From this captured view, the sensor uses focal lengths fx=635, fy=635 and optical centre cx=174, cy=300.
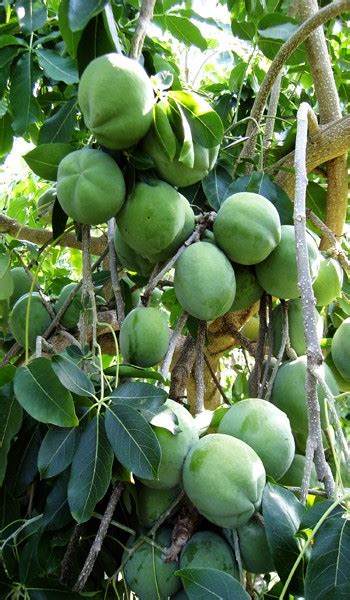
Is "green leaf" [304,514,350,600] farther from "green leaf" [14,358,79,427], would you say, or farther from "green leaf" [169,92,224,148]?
"green leaf" [169,92,224,148]

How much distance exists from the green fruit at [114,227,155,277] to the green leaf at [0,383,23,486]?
396mm

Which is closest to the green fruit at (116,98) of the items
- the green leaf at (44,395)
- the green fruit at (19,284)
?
the green leaf at (44,395)

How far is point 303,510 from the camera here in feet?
2.83

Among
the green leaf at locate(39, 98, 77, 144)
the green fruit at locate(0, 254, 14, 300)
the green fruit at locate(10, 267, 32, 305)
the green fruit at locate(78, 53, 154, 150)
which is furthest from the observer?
the green fruit at locate(10, 267, 32, 305)

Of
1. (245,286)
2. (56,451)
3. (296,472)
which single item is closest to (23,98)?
(245,286)

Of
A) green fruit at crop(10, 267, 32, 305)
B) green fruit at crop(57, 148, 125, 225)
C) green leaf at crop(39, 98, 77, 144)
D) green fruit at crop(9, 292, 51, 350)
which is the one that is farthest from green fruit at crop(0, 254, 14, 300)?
green fruit at crop(57, 148, 125, 225)

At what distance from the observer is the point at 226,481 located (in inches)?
36.3

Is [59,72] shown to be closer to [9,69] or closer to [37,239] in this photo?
[9,69]

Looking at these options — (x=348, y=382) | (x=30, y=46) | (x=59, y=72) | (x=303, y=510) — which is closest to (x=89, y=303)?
(x=303, y=510)

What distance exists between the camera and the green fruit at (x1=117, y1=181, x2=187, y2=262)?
1.10 m

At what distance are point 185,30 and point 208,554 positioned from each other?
1647 mm

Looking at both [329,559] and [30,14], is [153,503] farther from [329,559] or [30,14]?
[30,14]

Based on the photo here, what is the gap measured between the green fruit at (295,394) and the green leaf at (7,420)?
0.49m

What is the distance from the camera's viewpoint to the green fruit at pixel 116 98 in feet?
3.36
